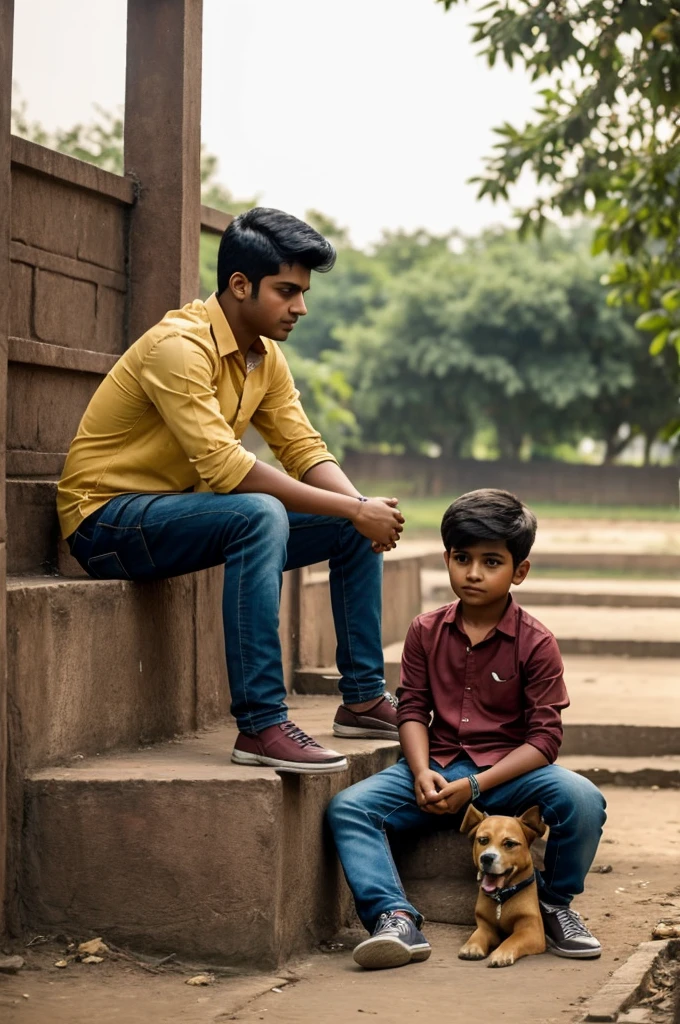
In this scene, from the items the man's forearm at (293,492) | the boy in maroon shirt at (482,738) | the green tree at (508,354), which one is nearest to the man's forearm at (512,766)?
the boy in maroon shirt at (482,738)

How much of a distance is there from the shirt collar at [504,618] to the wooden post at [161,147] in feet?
5.42

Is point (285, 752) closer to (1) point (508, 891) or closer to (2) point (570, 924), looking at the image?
(1) point (508, 891)

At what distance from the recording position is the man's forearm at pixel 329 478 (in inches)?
179

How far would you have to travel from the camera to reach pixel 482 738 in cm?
397

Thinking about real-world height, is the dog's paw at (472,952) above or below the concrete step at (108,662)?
below

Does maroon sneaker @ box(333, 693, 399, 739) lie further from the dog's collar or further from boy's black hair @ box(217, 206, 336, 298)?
boy's black hair @ box(217, 206, 336, 298)

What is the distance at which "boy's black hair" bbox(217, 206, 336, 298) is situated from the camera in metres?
→ 4.05

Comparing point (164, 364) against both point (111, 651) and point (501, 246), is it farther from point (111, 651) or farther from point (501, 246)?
point (501, 246)

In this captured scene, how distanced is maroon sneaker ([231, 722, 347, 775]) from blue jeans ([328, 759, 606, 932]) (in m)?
0.16

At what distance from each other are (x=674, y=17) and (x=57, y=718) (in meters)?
4.04

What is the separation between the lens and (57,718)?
3955mm

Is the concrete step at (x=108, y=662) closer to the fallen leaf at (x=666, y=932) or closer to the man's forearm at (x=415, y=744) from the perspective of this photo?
the man's forearm at (x=415, y=744)

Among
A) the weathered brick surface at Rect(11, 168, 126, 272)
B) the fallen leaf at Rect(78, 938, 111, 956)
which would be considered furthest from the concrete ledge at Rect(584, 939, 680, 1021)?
the weathered brick surface at Rect(11, 168, 126, 272)

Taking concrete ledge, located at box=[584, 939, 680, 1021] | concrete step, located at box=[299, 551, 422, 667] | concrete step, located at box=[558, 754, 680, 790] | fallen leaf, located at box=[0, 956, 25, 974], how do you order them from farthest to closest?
1. concrete step, located at box=[299, 551, 422, 667]
2. concrete step, located at box=[558, 754, 680, 790]
3. fallen leaf, located at box=[0, 956, 25, 974]
4. concrete ledge, located at box=[584, 939, 680, 1021]
